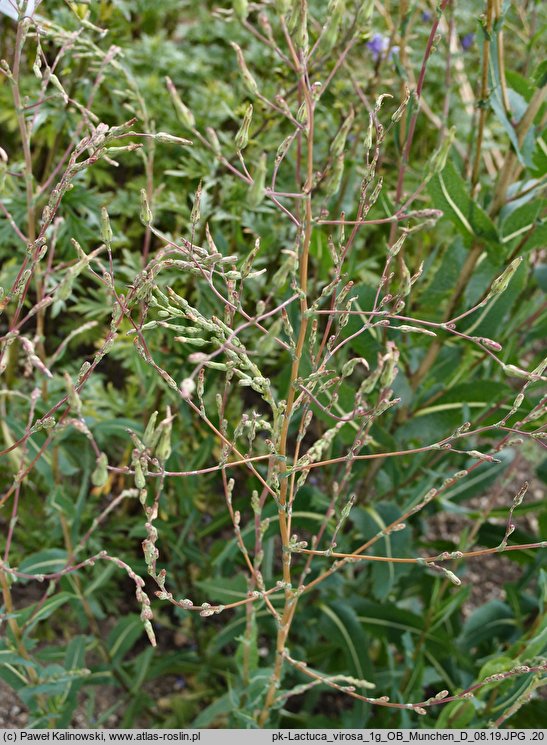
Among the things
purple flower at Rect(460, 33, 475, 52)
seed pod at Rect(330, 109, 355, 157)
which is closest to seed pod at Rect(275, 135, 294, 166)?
seed pod at Rect(330, 109, 355, 157)

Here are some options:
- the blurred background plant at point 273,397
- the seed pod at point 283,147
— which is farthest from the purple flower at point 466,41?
the seed pod at point 283,147

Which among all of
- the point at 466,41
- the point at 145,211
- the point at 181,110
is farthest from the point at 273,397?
the point at 466,41

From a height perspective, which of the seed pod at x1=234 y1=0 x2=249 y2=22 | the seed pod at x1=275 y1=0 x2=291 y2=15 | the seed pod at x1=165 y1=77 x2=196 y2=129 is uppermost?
the seed pod at x1=275 y1=0 x2=291 y2=15

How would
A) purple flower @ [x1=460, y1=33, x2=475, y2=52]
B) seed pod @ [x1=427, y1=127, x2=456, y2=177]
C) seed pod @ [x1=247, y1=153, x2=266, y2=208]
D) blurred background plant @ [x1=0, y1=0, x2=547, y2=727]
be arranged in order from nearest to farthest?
seed pod @ [x1=247, y1=153, x2=266, y2=208] → seed pod @ [x1=427, y1=127, x2=456, y2=177] → blurred background plant @ [x1=0, y1=0, x2=547, y2=727] → purple flower @ [x1=460, y1=33, x2=475, y2=52]

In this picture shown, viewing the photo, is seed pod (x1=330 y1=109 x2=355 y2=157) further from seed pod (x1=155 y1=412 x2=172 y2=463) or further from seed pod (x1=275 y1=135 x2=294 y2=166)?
seed pod (x1=155 y1=412 x2=172 y2=463)

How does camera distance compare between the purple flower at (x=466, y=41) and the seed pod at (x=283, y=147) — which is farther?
the purple flower at (x=466, y=41)

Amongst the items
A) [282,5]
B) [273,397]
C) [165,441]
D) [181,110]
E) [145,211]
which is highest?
[282,5]

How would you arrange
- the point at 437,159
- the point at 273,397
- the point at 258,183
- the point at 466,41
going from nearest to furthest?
the point at 258,183
the point at 437,159
the point at 273,397
the point at 466,41

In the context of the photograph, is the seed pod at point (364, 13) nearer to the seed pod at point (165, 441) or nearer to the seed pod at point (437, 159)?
the seed pod at point (437, 159)

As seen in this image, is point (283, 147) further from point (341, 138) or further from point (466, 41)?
point (466, 41)

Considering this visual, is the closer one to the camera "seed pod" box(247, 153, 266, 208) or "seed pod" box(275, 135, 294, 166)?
"seed pod" box(247, 153, 266, 208)

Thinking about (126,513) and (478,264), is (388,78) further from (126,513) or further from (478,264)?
(126,513)

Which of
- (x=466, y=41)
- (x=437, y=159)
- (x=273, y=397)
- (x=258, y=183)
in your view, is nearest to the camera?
(x=258, y=183)

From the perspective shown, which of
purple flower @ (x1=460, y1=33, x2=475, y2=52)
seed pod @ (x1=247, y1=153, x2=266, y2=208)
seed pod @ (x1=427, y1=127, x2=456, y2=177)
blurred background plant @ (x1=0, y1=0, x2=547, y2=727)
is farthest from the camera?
purple flower @ (x1=460, y1=33, x2=475, y2=52)
